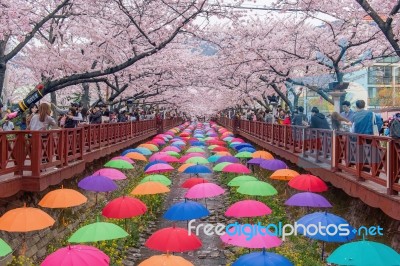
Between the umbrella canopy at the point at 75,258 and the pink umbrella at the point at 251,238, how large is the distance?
8.95 feet

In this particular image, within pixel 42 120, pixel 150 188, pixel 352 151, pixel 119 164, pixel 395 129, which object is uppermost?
pixel 42 120

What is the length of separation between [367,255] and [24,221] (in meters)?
6.37

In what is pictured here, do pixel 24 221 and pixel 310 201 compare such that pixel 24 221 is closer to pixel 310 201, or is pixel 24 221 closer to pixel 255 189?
pixel 255 189

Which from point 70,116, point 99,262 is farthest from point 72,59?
point 99,262

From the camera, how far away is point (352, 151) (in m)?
12.7

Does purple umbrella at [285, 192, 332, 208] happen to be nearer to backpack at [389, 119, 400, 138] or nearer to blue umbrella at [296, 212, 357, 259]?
blue umbrella at [296, 212, 357, 259]

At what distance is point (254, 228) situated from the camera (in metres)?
9.34

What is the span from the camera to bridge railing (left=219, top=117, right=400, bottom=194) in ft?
31.8

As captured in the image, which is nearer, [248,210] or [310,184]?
[248,210]

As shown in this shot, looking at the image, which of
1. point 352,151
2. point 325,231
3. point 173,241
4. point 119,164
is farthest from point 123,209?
point 119,164

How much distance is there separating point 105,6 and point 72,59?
22.1ft

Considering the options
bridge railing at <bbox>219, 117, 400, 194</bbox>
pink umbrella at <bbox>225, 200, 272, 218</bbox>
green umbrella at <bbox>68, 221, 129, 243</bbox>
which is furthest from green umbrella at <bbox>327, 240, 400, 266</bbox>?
green umbrella at <bbox>68, 221, 129, 243</bbox>

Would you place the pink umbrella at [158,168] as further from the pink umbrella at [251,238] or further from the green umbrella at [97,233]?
the pink umbrella at [251,238]

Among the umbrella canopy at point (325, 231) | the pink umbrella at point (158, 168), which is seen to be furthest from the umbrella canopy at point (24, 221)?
the pink umbrella at point (158, 168)
